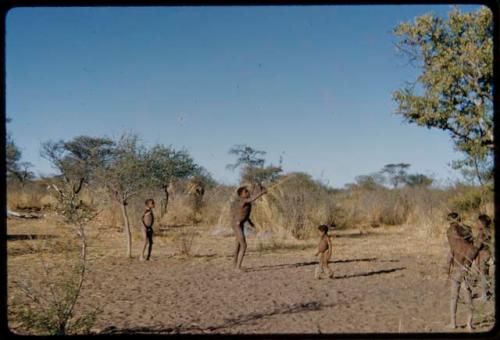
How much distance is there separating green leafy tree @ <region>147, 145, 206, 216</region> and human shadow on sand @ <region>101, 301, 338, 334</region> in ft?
26.0

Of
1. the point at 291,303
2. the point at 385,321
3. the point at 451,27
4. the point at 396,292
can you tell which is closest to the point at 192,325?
the point at 291,303

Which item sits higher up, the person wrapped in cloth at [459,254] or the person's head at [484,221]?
the person's head at [484,221]

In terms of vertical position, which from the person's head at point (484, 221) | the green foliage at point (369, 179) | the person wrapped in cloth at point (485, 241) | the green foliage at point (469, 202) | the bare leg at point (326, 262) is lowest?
the bare leg at point (326, 262)

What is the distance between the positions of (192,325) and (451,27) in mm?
5118

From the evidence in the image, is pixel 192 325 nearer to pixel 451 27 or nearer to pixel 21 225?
pixel 451 27

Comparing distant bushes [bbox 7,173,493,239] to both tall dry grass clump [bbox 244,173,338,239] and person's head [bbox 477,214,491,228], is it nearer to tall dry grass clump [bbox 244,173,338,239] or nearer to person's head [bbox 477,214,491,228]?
tall dry grass clump [bbox 244,173,338,239]

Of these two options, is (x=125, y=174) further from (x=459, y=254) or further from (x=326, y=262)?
(x=459, y=254)

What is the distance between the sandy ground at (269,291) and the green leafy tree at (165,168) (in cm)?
255

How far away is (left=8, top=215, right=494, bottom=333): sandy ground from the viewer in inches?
236

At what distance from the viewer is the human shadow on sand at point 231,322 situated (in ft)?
18.7

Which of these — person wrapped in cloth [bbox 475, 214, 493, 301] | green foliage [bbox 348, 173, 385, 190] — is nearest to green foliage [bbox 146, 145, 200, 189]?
person wrapped in cloth [bbox 475, 214, 493, 301]

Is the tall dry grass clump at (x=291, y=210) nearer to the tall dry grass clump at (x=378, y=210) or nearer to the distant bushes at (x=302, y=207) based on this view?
the distant bushes at (x=302, y=207)

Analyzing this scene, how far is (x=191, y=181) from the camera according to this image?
26031 millimetres

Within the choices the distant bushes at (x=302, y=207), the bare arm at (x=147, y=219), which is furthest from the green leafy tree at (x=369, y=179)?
the bare arm at (x=147, y=219)
